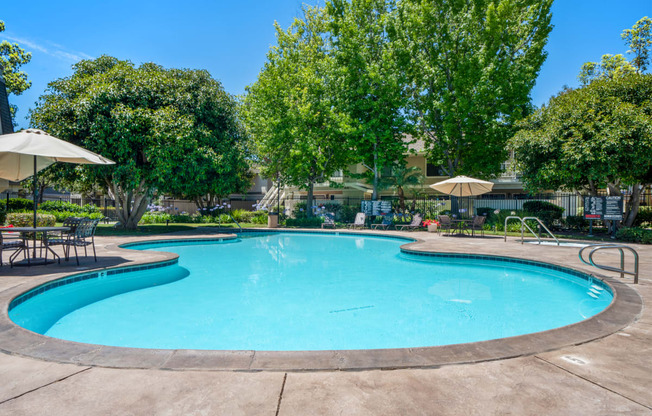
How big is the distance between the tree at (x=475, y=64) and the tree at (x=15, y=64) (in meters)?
26.5

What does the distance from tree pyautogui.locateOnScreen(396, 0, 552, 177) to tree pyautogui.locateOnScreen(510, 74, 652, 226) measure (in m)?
3.46

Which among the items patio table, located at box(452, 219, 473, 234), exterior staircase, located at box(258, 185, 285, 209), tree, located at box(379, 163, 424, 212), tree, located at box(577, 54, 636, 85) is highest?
tree, located at box(577, 54, 636, 85)

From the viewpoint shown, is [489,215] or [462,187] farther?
[489,215]

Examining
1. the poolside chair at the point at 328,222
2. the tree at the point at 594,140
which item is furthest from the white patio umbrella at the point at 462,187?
the poolside chair at the point at 328,222

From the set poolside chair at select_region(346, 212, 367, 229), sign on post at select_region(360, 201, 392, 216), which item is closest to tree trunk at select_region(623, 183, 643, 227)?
sign on post at select_region(360, 201, 392, 216)

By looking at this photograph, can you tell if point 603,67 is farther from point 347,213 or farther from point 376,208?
point 347,213

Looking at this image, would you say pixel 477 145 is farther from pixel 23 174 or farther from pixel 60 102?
pixel 60 102

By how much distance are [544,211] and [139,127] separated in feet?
67.0

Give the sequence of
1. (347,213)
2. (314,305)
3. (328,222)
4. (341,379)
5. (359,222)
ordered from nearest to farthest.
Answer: (341,379) → (314,305) → (359,222) → (328,222) → (347,213)

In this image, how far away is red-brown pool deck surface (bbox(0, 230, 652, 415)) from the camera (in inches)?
87.0

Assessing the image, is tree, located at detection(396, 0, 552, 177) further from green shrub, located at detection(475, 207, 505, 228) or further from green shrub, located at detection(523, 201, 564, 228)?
green shrub, located at detection(523, 201, 564, 228)

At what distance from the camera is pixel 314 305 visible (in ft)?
20.9

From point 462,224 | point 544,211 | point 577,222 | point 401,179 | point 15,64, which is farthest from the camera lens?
point 15,64

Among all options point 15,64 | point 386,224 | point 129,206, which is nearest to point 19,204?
point 129,206
